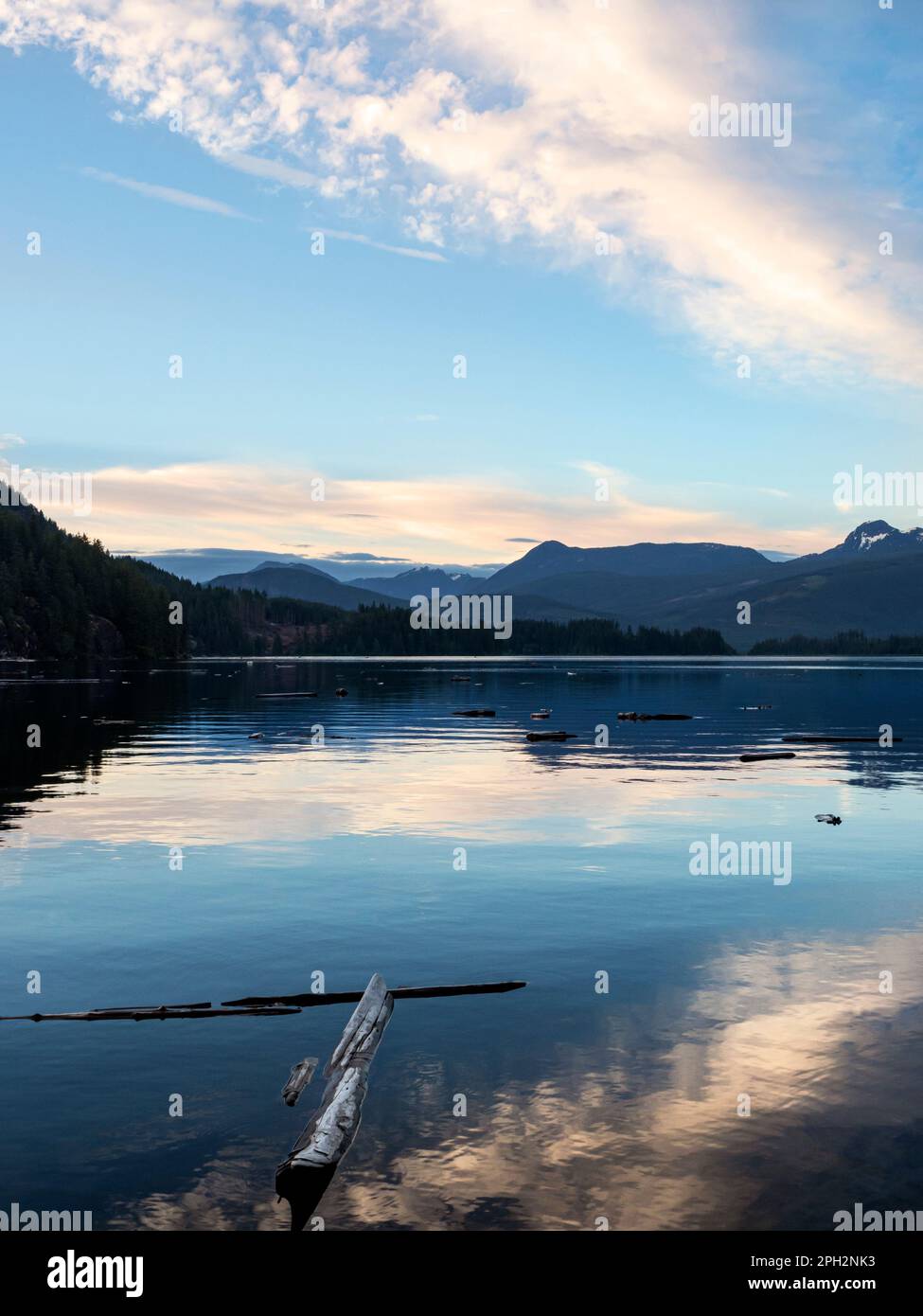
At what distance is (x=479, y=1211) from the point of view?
13195mm

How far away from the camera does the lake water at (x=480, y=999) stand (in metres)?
14.0

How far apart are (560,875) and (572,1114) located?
18381 millimetres

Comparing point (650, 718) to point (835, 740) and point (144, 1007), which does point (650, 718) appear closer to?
point (835, 740)

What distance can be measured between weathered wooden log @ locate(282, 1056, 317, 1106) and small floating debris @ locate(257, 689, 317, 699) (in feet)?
423

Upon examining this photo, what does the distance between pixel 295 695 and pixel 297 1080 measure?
136m

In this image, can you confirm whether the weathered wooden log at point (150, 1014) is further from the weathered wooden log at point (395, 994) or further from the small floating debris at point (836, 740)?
the small floating debris at point (836, 740)

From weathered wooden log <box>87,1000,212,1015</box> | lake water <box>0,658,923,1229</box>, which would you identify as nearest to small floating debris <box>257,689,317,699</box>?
lake water <box>0,658,923,1229</box>

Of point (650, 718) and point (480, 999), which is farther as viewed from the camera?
point (650, 718)

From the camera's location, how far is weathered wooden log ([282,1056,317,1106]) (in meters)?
16.1

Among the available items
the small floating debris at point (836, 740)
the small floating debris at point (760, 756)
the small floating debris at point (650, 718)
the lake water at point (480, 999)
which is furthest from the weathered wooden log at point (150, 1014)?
the small floating debris at point (650, 718)

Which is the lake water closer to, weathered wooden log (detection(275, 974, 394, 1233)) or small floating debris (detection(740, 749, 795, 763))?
weathered wooden log (detection(275, 974, 394, 1233))

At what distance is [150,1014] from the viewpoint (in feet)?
66.2

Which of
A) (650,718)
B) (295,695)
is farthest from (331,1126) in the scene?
(295,695)
